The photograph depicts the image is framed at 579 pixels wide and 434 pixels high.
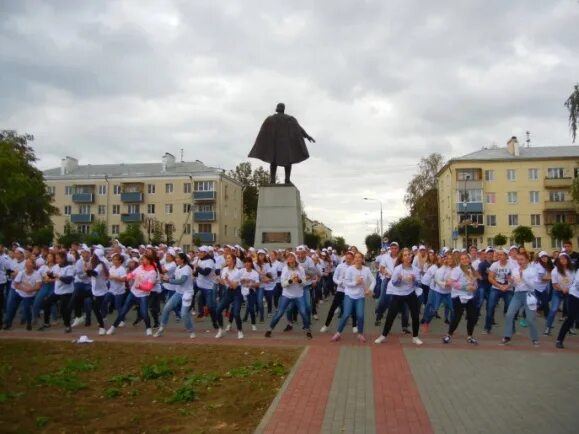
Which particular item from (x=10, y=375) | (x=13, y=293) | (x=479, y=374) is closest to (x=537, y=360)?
(x=479, y=374)

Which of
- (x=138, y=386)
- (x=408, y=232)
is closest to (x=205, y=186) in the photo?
(x=408, y=232)

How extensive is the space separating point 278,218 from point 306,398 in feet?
A: 44.2

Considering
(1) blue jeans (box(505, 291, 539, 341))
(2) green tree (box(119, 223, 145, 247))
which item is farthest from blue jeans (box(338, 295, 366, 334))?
(2) green tree (box(119, 223, 145, 247))

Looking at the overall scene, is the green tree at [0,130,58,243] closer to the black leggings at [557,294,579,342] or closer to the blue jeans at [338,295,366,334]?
the blue jeans at [338,295,366,334]

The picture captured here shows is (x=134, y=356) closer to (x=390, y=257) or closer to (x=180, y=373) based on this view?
(x=180, y=373)

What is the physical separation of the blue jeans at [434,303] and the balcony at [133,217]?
202 feet

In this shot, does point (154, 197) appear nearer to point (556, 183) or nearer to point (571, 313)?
point (556, 183)

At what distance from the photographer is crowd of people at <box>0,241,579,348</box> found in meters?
11.3

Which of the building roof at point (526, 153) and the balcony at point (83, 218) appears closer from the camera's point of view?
the building roof at point (526, 153)

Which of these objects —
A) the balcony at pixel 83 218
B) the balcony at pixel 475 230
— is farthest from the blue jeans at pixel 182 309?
the balcony at pixel 83 218

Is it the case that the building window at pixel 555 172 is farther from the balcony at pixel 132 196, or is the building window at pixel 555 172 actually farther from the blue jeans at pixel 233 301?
the blue jeans at pixel 233 301

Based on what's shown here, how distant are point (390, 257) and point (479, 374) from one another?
20.0 feet

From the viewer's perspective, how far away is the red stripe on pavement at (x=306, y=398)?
5.86m

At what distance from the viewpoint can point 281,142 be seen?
824 inches
